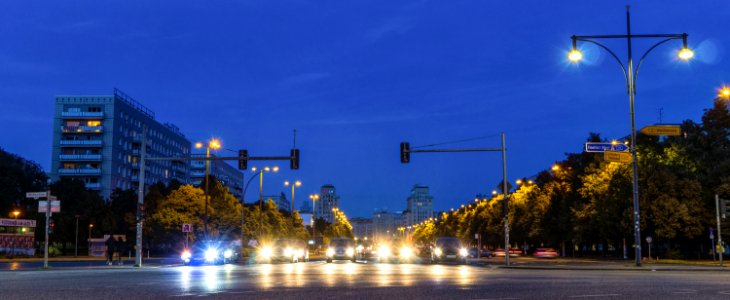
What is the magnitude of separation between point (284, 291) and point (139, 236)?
84.0ft

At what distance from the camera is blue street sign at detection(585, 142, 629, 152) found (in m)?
32.8

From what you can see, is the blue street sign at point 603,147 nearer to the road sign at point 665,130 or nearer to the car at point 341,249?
the road sign at point 665,130

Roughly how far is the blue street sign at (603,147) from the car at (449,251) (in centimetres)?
1955

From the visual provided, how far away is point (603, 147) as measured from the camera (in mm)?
33125

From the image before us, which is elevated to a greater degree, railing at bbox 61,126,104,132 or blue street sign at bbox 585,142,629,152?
railing at bbox 61,126,104,132

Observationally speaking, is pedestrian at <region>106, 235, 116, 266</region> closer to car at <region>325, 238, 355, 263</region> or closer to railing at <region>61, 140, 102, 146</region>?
car at <region>325, 238, 355, 263</region>

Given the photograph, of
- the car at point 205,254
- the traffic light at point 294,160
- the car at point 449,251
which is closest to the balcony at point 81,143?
the car at point 205,254

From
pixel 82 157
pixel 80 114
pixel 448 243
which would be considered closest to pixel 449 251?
pixel 448 243

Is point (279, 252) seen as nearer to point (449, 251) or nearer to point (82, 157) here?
point (449, 251)

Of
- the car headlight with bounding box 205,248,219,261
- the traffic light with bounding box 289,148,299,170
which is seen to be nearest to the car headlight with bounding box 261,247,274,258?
the car headlight with bounding box 205,248,219,261

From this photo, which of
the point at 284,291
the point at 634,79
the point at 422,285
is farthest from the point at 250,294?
the point at 634,79

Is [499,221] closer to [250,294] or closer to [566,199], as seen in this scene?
[566,199]

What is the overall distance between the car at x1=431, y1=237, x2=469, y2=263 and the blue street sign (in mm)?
19548

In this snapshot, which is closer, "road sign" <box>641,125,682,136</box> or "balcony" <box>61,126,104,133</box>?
"road sign" <box>641,125,682,136</box>
